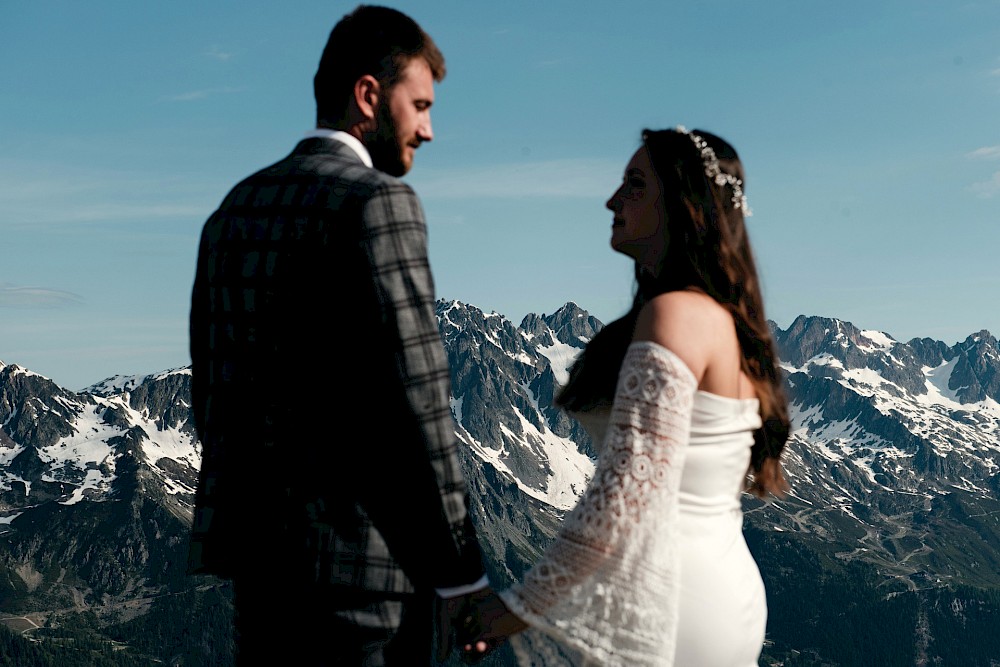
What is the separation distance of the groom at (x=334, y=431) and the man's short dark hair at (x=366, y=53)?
42cm

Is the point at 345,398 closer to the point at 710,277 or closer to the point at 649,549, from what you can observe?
the point at 649,549

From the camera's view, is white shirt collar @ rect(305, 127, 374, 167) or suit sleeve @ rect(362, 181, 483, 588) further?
white shirt collar @ rect(305, 127, 374, 167)

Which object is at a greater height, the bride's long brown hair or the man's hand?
the bride's long brown hair

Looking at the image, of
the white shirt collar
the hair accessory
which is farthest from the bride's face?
the white shirt collar

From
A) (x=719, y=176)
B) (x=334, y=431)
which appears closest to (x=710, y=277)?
(x=719, y=176)

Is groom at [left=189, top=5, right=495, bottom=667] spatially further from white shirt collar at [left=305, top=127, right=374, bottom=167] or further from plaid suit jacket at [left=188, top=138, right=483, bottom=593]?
white shirt collar at [left=305, top=127, right=374, bottom=167]

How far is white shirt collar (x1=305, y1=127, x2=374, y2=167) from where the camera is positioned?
191 inches

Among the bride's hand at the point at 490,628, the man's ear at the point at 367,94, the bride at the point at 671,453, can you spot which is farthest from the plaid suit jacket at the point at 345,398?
the bride at the point at 671,453

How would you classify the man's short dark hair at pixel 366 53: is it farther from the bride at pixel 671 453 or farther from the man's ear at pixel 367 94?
the bride at pixel 671 453

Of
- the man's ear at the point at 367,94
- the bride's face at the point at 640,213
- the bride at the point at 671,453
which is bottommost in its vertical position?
the bride at the point at 671,453

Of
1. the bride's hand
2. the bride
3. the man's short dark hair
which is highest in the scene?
the man's short dark hair

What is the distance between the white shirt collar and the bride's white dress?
1.57 m

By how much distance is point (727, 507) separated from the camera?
5.49 metres

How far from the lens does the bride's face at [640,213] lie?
565cm
